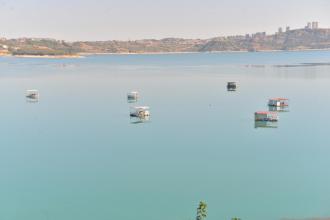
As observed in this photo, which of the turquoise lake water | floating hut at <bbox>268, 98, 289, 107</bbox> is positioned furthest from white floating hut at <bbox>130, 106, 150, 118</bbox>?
floating hut at <bbox>268, 98, 289, 107</bbox>

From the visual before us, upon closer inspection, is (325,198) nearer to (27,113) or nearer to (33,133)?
(33,133)

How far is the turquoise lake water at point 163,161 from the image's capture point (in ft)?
85.1

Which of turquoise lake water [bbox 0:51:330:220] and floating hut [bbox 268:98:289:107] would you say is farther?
floating hut [bbox 268:98:289:107]

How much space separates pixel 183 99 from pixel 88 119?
20.7 meters

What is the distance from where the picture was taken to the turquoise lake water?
25.9 metres

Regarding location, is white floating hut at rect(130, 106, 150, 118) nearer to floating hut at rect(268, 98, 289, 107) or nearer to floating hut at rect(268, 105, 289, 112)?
floating hut at rect(268, 105, 289, 112)

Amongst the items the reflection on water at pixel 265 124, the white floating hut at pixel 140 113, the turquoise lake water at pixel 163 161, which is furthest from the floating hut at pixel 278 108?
the white floating hut at pixel 140 113

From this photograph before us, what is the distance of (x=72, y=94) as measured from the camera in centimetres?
7812

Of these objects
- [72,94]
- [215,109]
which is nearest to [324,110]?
[215,109]

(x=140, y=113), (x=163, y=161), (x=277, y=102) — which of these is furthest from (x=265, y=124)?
(x=163, y=161)

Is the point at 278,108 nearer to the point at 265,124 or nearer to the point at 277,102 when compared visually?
the point at 277,102

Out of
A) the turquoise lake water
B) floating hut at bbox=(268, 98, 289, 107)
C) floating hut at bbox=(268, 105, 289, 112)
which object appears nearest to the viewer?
the turquoise lake water

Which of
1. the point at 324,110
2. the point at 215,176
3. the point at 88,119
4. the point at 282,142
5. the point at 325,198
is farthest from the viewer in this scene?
the point at 324,110

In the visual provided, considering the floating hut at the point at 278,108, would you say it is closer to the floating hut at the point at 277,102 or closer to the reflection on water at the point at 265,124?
the floating hut at the point at 277,102
